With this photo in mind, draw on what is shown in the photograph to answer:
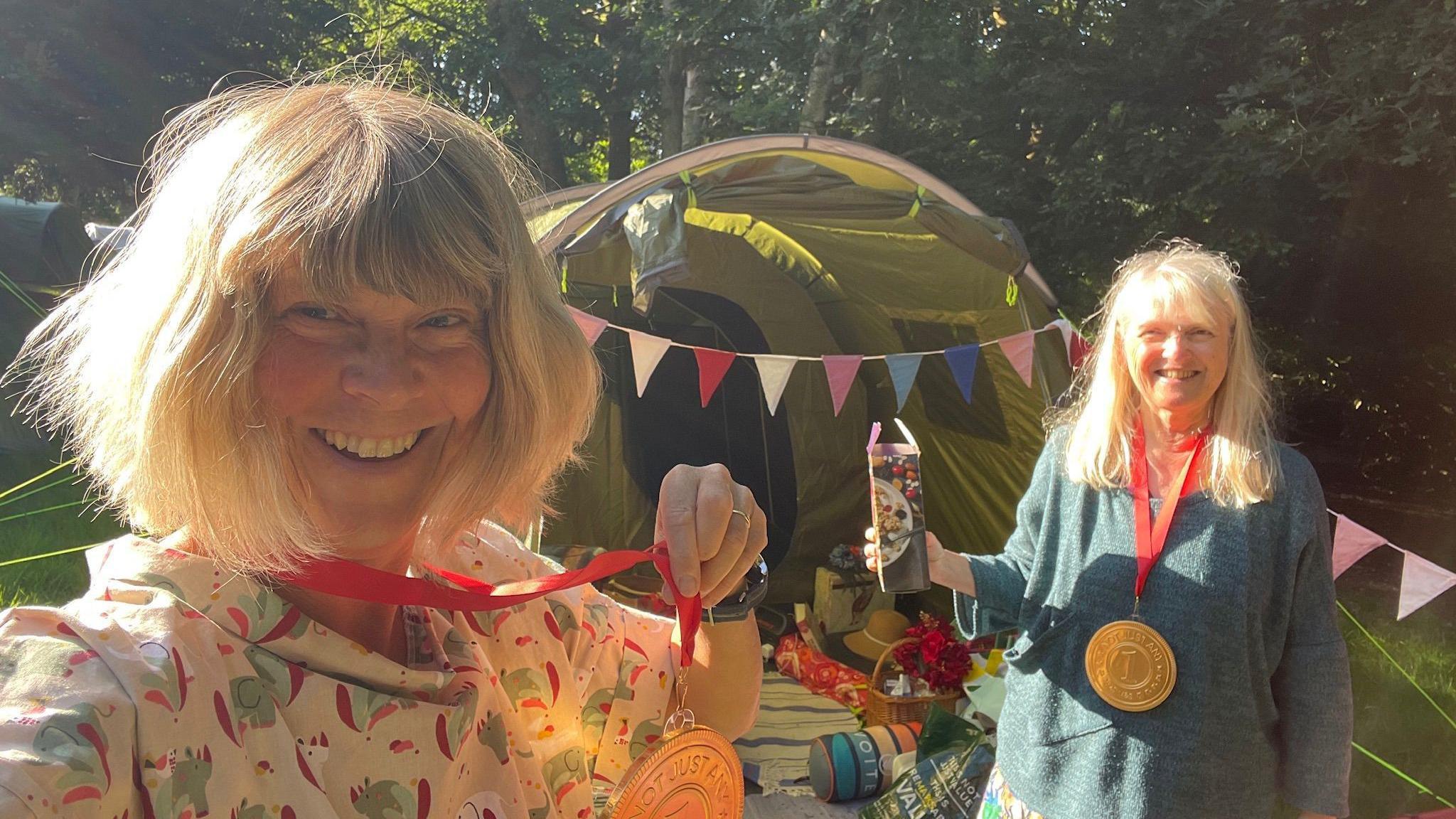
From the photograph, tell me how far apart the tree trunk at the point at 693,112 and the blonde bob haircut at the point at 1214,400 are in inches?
310

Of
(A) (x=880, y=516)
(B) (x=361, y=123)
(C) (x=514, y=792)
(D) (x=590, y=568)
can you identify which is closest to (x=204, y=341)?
(B) (x=361, y=123)

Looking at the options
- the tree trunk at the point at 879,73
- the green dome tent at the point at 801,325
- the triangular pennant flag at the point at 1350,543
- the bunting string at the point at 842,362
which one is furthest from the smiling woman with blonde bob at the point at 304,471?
the tree trunk at the point at 879,73

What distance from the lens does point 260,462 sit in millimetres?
817

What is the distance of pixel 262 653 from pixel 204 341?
0.84 ft

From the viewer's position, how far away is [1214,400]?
1.86 m

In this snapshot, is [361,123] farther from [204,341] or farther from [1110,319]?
[1110,319]

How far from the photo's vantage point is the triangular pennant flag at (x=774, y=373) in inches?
134

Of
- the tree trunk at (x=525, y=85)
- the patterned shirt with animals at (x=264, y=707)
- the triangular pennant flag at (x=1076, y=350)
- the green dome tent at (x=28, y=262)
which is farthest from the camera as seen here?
the tree trunk at (x=525, y=85)

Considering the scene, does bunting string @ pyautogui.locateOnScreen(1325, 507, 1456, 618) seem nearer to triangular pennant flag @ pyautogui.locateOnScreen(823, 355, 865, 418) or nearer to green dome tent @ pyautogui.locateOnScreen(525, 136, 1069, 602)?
green dome tent @ pyautogui.locateOnScreen(525, 136, 1069, 602)

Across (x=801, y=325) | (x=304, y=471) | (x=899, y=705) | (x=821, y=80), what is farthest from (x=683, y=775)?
(x=821, y=80)

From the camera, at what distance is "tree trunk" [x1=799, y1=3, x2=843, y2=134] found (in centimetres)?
791

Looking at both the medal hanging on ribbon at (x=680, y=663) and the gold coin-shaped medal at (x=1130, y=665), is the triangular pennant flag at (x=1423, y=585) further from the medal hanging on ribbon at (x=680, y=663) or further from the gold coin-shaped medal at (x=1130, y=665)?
the medal hanging on ribbon at (x=680, y=663)

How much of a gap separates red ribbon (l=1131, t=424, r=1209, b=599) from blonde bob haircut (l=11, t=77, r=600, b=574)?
48.4 inches

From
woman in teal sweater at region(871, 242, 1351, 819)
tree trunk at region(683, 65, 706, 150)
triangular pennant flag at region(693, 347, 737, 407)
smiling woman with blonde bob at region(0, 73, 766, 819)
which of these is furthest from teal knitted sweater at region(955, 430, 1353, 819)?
tree trunk at region(683, 65, 706, 150)
